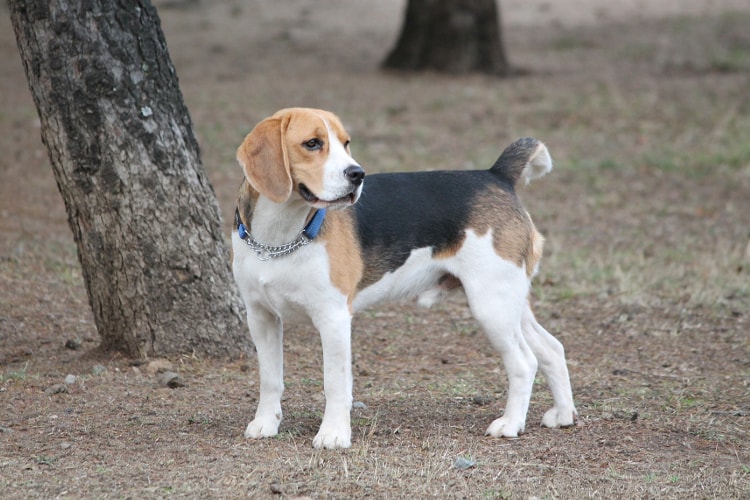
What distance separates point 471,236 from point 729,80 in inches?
459

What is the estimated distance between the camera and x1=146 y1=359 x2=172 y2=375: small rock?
231 inches

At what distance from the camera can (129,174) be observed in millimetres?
5723

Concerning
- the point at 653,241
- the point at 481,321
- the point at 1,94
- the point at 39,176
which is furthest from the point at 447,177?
the point at 1,94

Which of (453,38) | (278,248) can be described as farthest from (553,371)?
(453,38)

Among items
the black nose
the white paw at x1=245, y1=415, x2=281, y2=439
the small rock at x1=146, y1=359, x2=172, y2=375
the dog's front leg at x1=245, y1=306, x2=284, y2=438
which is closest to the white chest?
the dog's front leg at x1=245, y1=306, x2=284, y2=438

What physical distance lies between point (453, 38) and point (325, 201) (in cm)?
1164

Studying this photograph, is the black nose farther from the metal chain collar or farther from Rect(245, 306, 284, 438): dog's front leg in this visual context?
Rect(245, 306, 284, 438): dog's front leg

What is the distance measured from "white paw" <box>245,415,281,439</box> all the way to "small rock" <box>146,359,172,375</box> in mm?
1104

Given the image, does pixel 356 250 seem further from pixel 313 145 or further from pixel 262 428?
pixel 262 428

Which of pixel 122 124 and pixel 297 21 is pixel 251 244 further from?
pixel 297 21

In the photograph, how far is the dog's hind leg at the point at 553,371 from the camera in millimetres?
5223

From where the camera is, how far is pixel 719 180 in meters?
11.2

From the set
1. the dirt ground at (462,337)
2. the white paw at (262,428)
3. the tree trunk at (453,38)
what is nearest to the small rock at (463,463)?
the dirt ground at (462,337)

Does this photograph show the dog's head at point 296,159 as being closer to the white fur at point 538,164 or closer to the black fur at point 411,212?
the black fur at point 411,212
